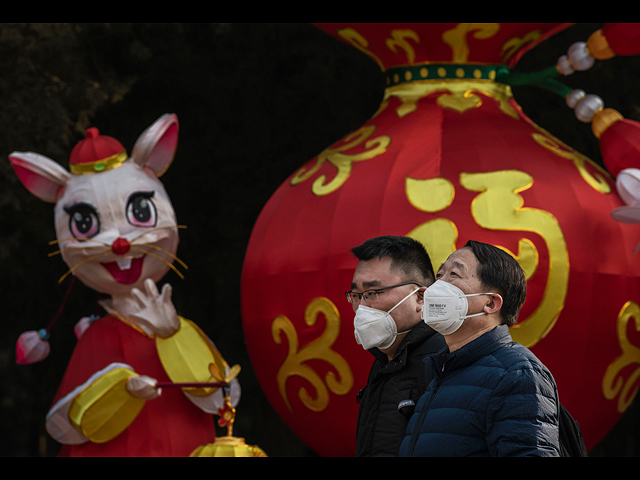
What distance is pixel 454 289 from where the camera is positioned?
8.84 feet

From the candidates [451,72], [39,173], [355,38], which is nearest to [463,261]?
[451,72]

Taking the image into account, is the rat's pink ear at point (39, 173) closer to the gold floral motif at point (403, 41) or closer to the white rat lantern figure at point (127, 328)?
the white rat lantern figure at point (127, 328)

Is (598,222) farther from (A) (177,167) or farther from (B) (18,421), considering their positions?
(B) (18,421)

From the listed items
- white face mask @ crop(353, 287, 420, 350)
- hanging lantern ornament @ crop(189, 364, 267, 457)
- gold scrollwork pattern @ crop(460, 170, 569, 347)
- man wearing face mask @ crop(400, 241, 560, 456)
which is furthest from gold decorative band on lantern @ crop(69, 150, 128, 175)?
man wearing face mask @ crop(400, 241, 560, 456)

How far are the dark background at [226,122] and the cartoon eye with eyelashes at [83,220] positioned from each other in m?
1.82

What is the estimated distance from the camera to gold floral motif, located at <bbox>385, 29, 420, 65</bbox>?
575cm

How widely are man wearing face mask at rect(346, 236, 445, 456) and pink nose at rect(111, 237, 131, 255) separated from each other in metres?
2.73

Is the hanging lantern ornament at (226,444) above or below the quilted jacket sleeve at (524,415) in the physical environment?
below

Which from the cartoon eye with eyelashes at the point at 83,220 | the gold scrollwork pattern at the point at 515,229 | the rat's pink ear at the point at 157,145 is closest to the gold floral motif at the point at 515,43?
the gold scrollwork pattern at the point at 515,229

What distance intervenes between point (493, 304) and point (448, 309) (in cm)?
13

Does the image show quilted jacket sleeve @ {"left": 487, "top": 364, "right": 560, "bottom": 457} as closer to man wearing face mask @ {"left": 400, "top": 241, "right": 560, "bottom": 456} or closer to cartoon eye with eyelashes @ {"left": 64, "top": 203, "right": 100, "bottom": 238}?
man wearing face mask @ {"left": 400, "top": 241, "right": 560, "bottom": 456}

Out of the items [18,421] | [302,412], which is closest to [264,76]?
[302,412]

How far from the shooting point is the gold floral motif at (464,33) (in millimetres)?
5648

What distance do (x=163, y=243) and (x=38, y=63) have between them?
6.99 ft
